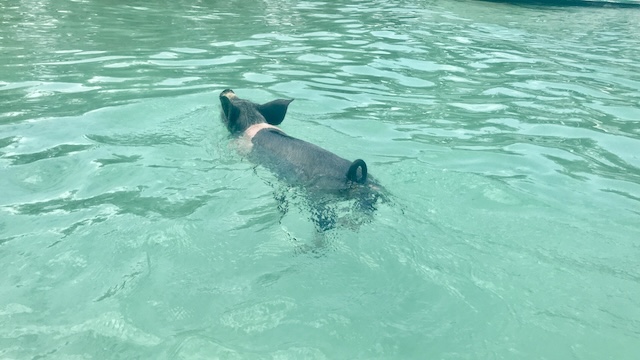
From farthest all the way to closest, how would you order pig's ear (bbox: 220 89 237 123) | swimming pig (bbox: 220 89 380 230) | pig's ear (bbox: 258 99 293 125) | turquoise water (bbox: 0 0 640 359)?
pig's ear (bbox: 220 89 237 123)
pig's ear (bbox: 258 99 293 125)
swimming pig (bbox: 220 89 380 230)
turquoise water (bbox: 0 0 640 359)

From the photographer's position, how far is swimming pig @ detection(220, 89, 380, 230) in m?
5.50

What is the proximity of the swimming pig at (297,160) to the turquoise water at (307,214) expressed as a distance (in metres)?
0.19

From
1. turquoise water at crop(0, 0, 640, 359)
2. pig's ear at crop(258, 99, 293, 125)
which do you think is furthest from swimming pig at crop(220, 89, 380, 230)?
turquoise water at crop(0, 0, 640, 359)

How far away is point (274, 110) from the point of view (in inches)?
295

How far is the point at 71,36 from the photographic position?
13305 mm

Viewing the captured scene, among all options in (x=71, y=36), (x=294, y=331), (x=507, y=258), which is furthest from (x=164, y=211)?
(x=71, y=36)

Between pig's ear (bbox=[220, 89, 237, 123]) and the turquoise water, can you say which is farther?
pig's ear (bbox=[220, 89, 237, 123])

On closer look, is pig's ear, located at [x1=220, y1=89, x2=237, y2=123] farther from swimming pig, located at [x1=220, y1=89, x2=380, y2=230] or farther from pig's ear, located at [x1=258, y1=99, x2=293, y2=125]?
pig's ear, located at [x1=258, y1=99, x2=293, y2=125]

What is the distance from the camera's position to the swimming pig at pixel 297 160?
550 centimetres

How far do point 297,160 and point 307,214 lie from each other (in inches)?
33.8

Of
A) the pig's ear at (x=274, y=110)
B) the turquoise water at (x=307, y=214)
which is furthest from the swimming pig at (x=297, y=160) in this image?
the turquoise water at (x=307, y=214)

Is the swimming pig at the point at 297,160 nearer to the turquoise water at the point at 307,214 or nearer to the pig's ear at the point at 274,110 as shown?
the pig's ear at the point at 274,110

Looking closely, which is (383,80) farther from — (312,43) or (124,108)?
(124,108)

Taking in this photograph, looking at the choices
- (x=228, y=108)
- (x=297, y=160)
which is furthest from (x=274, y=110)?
(x=297, y=160)
